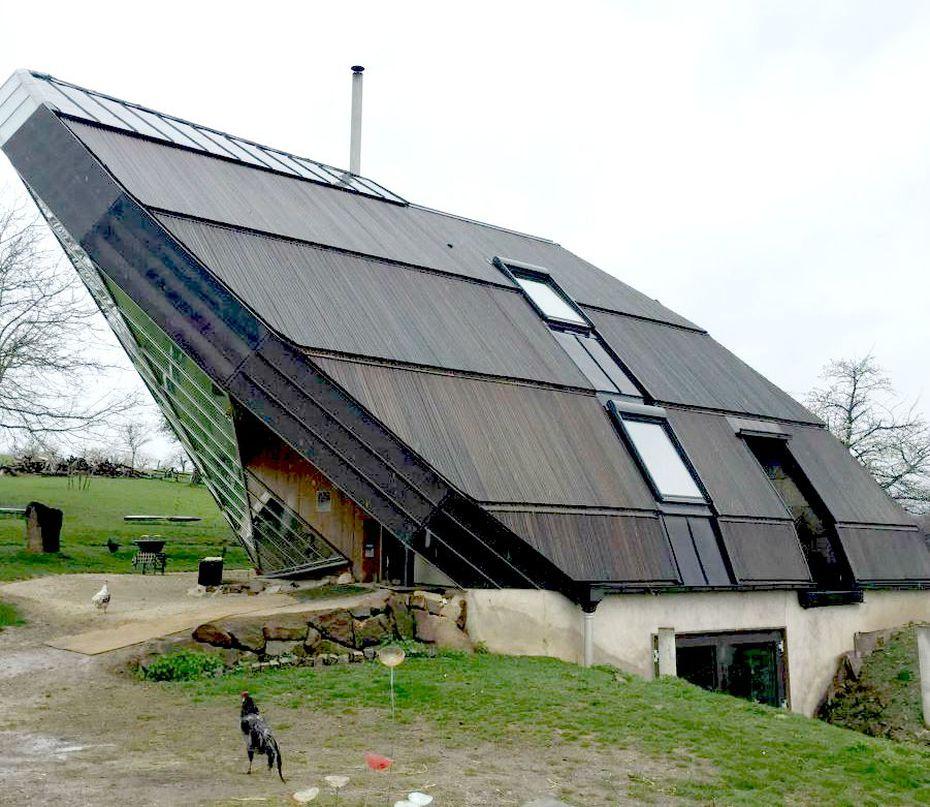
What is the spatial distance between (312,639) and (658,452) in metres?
8.27

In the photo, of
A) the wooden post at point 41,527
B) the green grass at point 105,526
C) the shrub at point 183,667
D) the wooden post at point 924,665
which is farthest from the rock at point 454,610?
the wooden post at point 41,527

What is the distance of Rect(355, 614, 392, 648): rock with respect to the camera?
12.8 metres

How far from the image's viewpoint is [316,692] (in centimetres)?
1088

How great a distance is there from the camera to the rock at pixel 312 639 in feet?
40.7

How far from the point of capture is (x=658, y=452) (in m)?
17.7

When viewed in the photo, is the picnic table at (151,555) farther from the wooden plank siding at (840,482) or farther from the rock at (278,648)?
the wooden plank siding at (840,482)

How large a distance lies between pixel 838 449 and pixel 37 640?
18182 mm

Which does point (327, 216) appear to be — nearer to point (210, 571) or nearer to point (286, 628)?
point (210, 571)

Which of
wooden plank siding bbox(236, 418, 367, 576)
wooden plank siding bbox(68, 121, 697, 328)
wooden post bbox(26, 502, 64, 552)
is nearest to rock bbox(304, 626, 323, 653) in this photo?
wooden plank siding bbox(236, 418, 367, 576)

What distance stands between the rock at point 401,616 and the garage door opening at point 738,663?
5186 millimetres

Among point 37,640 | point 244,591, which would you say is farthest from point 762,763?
point 244,591

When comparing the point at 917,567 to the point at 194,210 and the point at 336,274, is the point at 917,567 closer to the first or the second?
the point at 336,274

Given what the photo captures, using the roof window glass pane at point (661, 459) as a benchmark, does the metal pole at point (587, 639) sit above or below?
below

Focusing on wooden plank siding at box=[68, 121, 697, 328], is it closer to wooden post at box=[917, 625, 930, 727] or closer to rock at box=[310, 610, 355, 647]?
rock at box=[310, 610, 355, 647]
